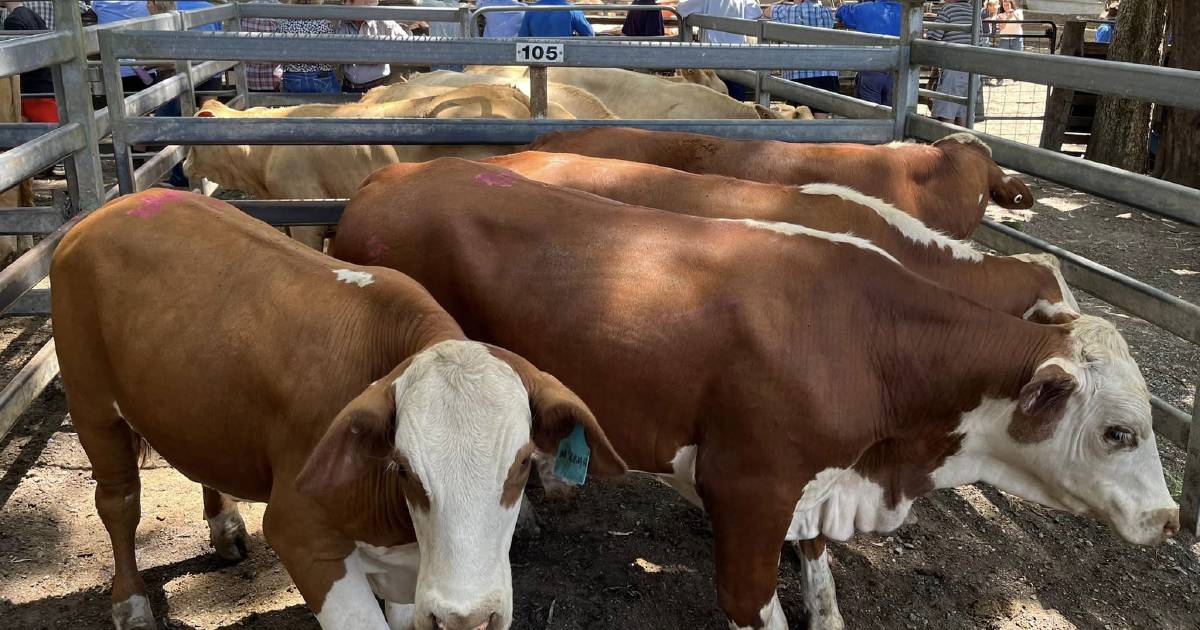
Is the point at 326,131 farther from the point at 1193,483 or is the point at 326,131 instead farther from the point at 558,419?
the point at 1193,483

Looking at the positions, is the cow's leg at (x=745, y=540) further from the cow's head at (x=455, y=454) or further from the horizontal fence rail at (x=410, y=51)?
the horizontal fence rail at (x=410, y=51)

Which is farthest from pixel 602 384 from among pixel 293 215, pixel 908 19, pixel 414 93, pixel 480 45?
pixel 414 93

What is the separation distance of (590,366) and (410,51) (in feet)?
6.83

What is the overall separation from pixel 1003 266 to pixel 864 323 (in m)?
0.93

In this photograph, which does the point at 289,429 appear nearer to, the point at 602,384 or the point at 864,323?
the point at 602,384

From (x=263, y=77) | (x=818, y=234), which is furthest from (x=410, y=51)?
(x=263, y=77)

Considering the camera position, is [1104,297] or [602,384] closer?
[602,384]

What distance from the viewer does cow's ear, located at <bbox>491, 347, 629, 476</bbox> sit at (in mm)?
2473

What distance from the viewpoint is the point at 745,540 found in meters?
3.33

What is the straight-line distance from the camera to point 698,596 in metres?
3.86

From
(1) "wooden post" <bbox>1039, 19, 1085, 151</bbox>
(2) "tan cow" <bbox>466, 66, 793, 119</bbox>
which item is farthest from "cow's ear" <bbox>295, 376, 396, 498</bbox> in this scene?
(1) "wooden post" <bbox>1039, 19, 1085, 151</bbox>

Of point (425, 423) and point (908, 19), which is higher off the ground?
point (908, 19)

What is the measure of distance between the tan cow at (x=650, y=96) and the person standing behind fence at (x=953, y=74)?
457cm

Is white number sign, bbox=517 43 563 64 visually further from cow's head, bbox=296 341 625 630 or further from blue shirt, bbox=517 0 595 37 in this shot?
blue shirt, bbox=517 0 595 37
